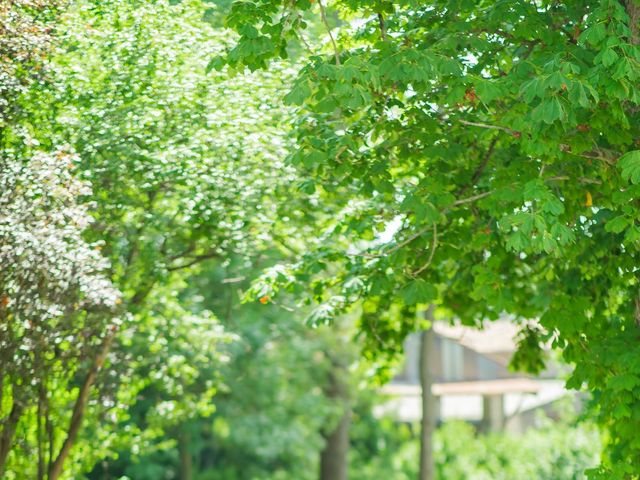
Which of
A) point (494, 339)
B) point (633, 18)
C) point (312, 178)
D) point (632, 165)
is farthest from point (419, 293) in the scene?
point (494, 339)

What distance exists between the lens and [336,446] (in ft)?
97.3

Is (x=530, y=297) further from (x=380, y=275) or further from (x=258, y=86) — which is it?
(x=258, y=86)

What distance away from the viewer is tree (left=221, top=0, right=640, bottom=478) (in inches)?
310

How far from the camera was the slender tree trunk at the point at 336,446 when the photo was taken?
2895 centimetres

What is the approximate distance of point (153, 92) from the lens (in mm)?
11141

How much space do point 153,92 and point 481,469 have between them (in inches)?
656

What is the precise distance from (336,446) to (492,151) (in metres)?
Result: 20.7

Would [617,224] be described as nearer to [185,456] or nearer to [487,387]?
[185,456]

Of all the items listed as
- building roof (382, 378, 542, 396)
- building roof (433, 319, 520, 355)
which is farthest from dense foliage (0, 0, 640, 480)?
building roof (433, 319, 520, 355)

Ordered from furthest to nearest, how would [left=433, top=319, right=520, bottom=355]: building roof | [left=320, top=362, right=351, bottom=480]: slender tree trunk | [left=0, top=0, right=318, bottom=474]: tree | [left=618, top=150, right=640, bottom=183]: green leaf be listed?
[left=433, top=319, right=520, bottom=355]: building roof → [left=320, top=362, right=351, bottom=480]: slender tree trunk → [left=0, top=0, right=318, bottom=474]: tree → [left=618, top=150, right=640, bottom=183]: green leaf

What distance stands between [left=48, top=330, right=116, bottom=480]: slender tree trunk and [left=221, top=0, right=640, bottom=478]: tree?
264 cm

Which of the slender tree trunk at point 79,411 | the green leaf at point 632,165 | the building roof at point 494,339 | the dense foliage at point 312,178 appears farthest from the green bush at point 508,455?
the green leaf at point 632,165

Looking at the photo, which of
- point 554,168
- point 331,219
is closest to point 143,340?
point 331,219

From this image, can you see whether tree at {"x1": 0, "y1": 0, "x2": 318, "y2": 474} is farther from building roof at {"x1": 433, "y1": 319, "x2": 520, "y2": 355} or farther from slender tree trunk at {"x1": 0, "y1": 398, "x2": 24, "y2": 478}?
building roof at {"x1": 433, "y1": 319, "x2": 520, "y2": 355}
